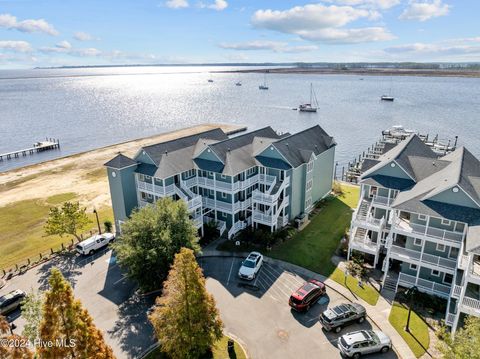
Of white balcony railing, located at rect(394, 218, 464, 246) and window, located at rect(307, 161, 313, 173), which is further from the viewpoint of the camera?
window, located at rect(307, 161, 313, 173)

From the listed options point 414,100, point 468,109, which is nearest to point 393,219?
point 468,109

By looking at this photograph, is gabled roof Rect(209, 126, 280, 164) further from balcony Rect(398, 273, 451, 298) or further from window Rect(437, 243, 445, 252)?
window Rect(437, 243, 445, 252)

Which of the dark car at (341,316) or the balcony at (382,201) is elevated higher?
the balcony at (382,201)

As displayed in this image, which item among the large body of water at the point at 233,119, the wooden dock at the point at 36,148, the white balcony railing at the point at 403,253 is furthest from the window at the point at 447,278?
the wooden dock at the point at 36,148

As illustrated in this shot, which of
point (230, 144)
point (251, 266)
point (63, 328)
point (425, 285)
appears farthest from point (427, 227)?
point (63, 328)

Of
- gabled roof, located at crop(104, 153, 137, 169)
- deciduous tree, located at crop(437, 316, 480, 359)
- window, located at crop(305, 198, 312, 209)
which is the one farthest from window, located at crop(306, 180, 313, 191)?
deciduous tree, located at crop(437, 316, 480, 359)

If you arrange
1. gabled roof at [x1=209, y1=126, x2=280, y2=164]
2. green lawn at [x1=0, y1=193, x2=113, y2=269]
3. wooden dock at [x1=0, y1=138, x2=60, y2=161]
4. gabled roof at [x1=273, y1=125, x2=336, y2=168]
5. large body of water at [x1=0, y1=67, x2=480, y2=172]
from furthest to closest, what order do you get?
large body of water at [x1=0, y1=67, x2=480, y2=172]
wooden dock at [x1=0, y1=138, x2=60, y2=161]
gabled roof at [x1=273, y1=125, x2=336, y2=168]
gabled roof at [x1=209, y1=126, x2=280, y2=164]
green lawn at [x1=0, y1=193, x2=113, y2=269]

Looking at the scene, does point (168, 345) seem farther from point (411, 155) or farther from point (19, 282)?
point (411, 155)

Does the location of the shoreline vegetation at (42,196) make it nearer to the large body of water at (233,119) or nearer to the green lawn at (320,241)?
the large body of water at (233,119)
